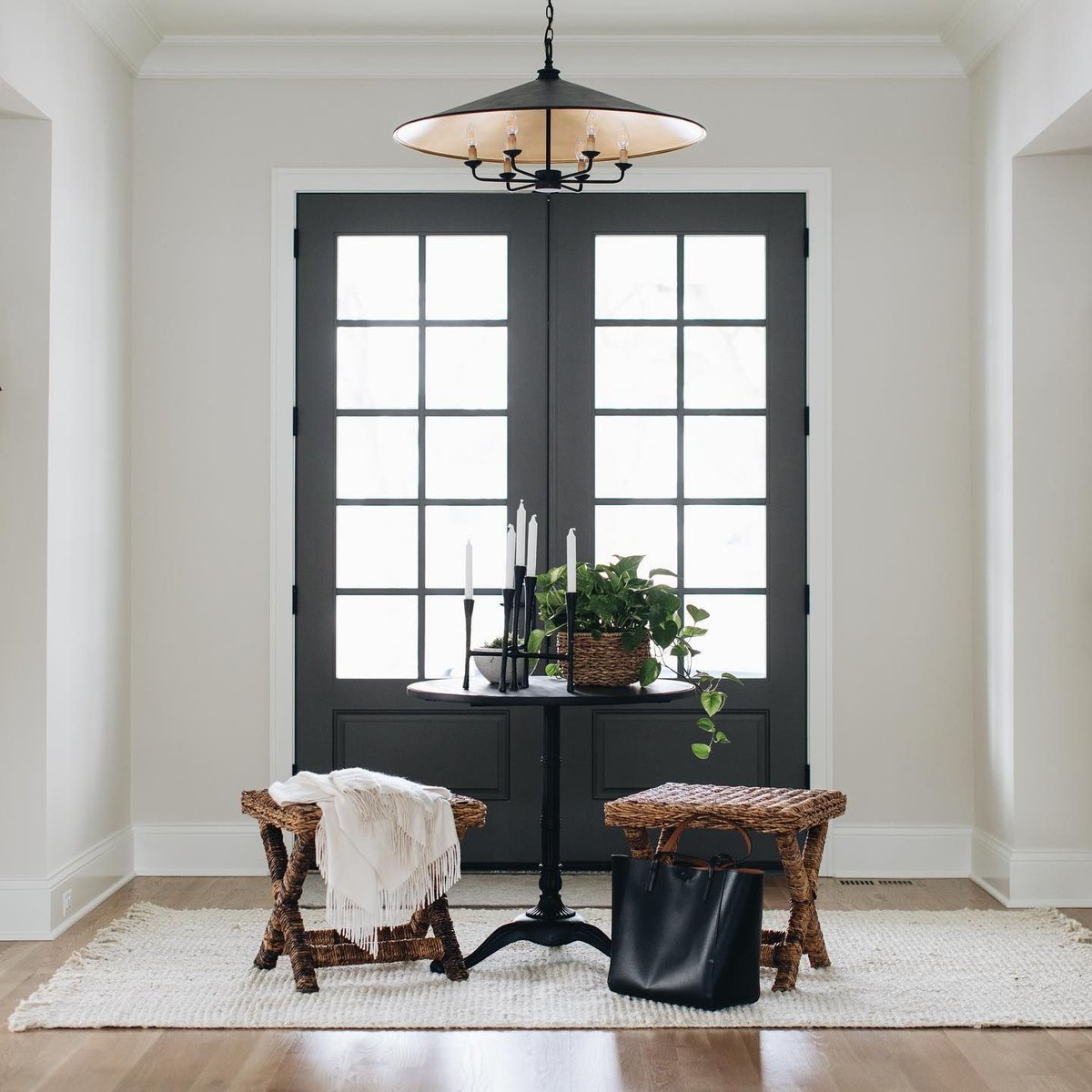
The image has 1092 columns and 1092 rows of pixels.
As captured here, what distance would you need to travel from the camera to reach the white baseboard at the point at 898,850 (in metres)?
4.38

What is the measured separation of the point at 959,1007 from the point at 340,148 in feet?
10.7

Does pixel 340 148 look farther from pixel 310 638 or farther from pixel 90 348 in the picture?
pixel 310 638

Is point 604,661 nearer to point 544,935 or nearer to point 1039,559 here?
point 544,935

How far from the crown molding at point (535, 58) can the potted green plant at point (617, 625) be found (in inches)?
76.3

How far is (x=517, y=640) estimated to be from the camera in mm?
3287

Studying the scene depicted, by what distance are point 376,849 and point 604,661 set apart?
73cm

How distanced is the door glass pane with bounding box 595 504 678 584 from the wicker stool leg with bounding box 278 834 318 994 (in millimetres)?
1694

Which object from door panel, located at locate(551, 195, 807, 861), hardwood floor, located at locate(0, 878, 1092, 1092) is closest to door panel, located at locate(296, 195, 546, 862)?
door panel, located at locate(551, 195, 807, 861)

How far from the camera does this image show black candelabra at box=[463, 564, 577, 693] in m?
3.19

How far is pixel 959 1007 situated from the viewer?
119 inches

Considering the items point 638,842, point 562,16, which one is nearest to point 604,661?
point 638,842

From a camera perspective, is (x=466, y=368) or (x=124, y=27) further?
(x=466, y=368)

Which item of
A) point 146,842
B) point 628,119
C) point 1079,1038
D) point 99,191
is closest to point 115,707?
Answer: point 146,842

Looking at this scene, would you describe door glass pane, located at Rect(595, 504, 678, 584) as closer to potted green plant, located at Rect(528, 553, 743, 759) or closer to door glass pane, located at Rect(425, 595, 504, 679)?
door glass pane, located at Rect(425, 595, 504, 679)
